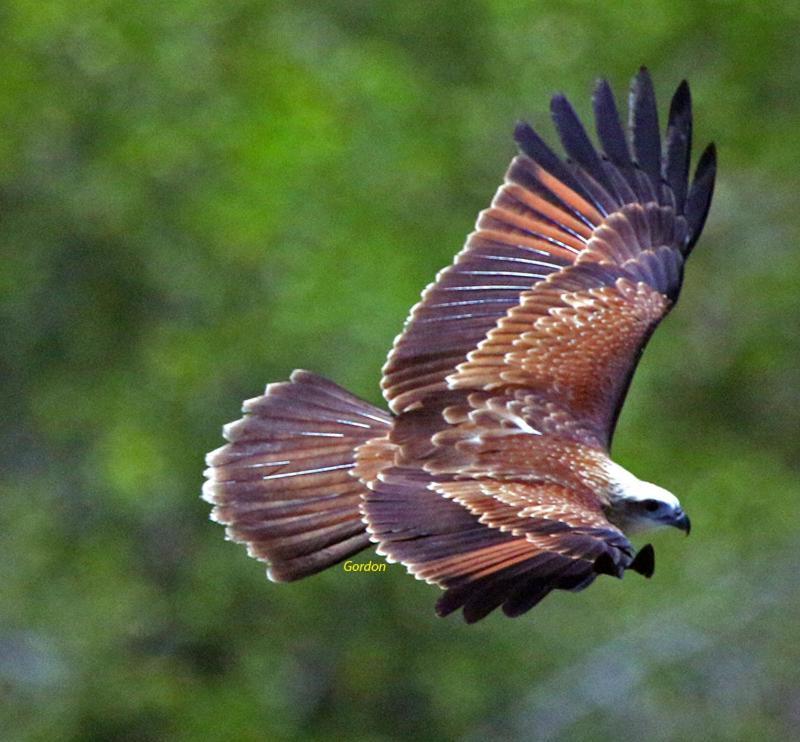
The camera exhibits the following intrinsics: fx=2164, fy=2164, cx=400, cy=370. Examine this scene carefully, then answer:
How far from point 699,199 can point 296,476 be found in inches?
72.5

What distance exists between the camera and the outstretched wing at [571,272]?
6926 millimetres

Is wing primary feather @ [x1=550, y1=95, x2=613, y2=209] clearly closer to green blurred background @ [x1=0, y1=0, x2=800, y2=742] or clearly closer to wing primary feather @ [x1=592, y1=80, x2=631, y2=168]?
wing primary feather @ [x1=592, y1=80, x2=631, y2=168]

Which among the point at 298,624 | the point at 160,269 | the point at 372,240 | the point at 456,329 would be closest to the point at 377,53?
the point at 372,240

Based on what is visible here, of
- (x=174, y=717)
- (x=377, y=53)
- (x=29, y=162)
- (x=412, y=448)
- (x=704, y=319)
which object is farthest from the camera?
(x=704, y=319)

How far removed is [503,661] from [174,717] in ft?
Result: 6.01

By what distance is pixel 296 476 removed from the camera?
685 cm

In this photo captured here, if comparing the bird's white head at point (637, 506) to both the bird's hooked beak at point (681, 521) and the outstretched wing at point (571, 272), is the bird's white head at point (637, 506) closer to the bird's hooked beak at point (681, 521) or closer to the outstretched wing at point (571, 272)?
the bird's hooked beak at point (681, 521)

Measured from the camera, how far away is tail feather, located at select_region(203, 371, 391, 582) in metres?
6.72

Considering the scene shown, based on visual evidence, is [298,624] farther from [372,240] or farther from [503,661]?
[372,240]

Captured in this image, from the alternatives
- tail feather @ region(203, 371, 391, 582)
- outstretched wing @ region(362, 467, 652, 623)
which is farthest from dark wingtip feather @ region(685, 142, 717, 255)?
outstretched wing @ region(362, 467, 652, 623)

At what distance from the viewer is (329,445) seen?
6906 millimetres

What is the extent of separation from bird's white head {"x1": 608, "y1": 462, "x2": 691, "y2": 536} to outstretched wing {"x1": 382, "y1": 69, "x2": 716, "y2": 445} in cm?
25

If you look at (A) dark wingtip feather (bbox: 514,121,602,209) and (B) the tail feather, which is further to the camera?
(A) dark wingtip feather (bbox: 514,121,602,209)

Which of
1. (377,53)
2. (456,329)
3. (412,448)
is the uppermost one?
(377,53)
